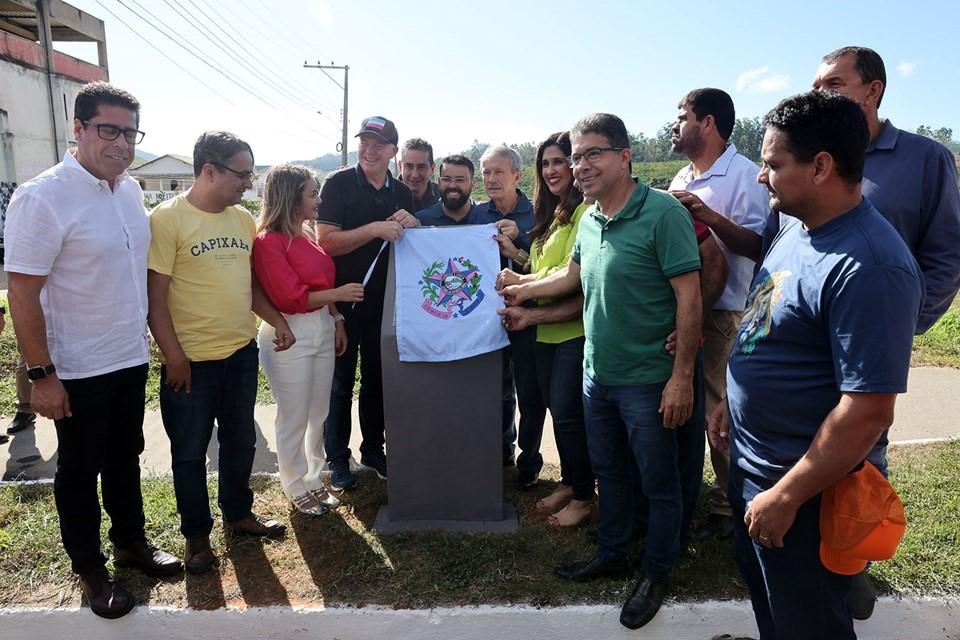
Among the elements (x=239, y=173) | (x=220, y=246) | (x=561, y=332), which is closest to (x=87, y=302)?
(x=220, y=246)

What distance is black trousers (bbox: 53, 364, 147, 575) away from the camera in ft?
9.04

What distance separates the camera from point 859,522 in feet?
5.63

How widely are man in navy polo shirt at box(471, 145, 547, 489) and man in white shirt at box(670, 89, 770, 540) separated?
0.93 meters

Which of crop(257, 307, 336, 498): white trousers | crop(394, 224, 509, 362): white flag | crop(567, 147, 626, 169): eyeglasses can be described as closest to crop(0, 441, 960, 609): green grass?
crop(257, 307, 336, 498): white trousers

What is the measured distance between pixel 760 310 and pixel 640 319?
0.70 metres

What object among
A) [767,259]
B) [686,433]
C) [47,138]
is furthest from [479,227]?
[47,138]

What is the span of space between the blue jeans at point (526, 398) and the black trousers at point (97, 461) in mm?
1949

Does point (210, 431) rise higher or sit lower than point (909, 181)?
lower

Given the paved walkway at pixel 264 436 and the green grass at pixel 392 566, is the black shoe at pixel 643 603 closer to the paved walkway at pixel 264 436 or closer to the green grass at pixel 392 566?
the green grass at pixel 392 566

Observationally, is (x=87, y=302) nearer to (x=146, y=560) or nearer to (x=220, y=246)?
(x=220, y=246)

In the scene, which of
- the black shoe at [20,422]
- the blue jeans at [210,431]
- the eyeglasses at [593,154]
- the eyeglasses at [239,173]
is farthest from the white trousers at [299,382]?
the black shoe at [20,422]

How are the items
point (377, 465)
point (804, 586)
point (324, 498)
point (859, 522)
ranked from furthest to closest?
point (377, 465) → point (324, 498) → point (804, 586) → point (859, 522)

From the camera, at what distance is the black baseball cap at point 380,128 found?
12.9ft

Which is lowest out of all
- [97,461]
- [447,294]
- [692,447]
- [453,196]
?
[97,461]
